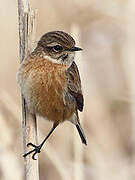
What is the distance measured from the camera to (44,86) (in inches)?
137

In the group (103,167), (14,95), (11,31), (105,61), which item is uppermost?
(11,31)

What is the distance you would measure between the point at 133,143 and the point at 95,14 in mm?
1418

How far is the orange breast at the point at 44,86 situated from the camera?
11.2ft

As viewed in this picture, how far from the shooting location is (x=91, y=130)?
5270 millimetres

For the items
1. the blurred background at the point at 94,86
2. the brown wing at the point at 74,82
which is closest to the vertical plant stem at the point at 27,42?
the brown wing at the point at 74,82

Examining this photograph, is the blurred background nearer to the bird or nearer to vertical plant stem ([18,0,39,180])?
the bird

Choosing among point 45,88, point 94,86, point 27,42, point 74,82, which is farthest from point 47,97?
point 94,86

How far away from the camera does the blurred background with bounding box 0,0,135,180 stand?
4.81m

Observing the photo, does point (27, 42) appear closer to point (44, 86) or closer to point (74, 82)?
point (44, 86)

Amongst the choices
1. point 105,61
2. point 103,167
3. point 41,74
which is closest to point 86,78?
point 105,61

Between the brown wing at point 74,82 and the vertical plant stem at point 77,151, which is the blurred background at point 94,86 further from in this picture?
the brown wing at point 74,82

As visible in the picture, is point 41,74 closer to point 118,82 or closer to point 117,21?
point 117,21

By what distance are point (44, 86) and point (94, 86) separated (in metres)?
1.98

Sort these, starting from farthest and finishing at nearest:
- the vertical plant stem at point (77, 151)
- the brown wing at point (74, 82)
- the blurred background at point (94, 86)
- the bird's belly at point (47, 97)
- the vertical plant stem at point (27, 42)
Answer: the blurred background at point (94, 86) → the vertical plant stem at point (77, 151) → the brown wing at point (74, 82) → the bird's belly at point (47, 97) → the vertical plant stem at point (27, 42)
